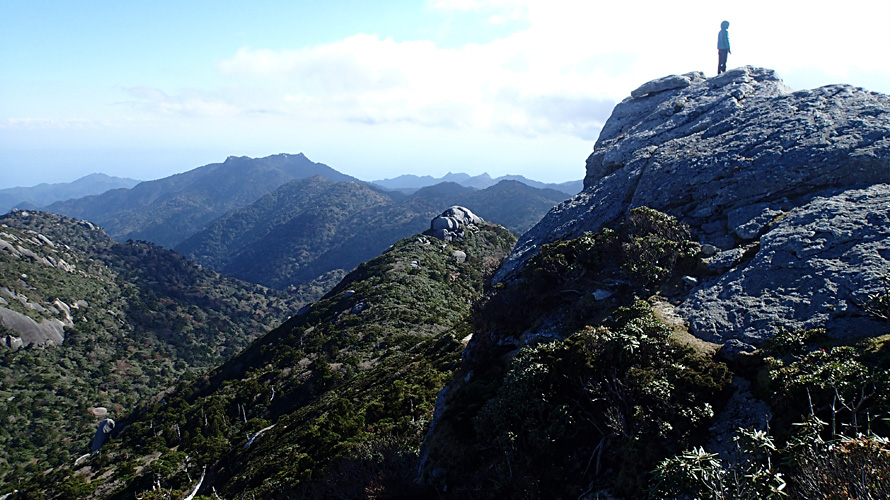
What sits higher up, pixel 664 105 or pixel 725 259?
pixel 664 105

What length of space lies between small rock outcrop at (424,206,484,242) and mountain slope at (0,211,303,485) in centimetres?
6852

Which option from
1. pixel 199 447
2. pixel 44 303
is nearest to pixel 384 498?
pixel 199 447

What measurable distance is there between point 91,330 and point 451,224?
9571 centimetres

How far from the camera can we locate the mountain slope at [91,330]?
81125mm

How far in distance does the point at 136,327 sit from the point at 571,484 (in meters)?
145

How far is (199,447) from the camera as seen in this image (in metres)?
43.1

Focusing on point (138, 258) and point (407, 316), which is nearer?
point (407, 316)

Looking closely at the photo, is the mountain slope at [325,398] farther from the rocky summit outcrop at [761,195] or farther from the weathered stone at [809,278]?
the rocky summit outcrop at [761,195]

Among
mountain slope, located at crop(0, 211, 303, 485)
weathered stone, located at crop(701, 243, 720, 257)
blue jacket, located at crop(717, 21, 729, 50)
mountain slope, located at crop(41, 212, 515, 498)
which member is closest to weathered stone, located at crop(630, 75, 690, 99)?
blue jacket, located at crop(717, 21, 729, 50)

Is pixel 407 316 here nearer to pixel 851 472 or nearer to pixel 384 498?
pixel 384 498

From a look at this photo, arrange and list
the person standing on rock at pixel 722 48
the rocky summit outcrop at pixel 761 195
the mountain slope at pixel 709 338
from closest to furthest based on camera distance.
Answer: the mountain slope at pixel 709 338 < the rocky summit outcrop at pixel 761 195 < the person standing on rock at pixel 722 48

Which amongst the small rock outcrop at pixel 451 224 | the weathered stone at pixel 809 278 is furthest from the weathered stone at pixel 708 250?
the small rock outcrop at pixel 451 224

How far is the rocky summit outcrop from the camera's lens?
42.9 feet

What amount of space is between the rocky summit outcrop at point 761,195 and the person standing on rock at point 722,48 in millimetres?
2813
